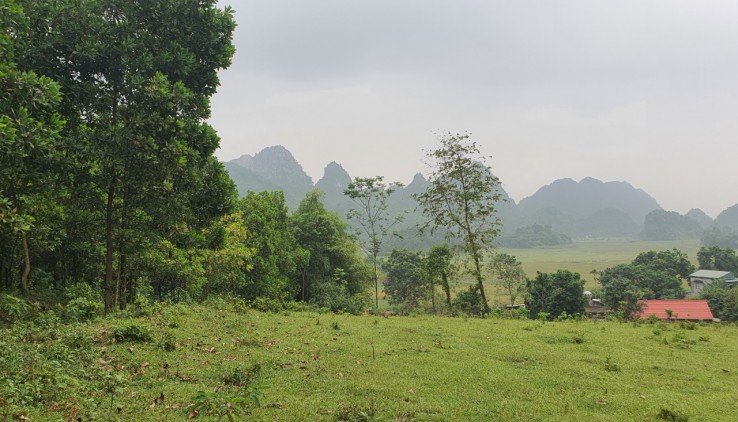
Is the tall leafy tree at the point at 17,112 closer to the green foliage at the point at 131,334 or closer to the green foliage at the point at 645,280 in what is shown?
the green foliage at the point at 131,334

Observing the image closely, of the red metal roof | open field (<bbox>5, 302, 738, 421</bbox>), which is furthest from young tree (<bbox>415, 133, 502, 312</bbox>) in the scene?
the red metal roof

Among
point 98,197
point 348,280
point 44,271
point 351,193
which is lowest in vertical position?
point 348,280

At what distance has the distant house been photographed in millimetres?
69938

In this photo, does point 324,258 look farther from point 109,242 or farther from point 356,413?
point 356,413

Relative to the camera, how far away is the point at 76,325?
10.9 meters

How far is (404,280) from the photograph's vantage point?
62406 millimetres

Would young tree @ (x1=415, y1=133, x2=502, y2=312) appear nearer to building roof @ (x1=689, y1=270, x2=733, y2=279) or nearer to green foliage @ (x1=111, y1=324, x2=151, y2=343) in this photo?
green foliage @ (x1=111, y1=324, x2=151, y2=343)

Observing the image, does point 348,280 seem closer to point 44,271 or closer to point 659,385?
point 44,271

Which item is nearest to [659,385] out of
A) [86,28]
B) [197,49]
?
[197,49]

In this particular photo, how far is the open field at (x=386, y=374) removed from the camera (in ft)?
22.1

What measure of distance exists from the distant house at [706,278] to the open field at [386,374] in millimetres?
73928

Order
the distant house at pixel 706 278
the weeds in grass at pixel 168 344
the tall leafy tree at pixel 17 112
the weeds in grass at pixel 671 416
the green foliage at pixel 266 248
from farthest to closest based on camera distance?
the distant house at pixel 706 278
the green foliage at pixel 266 248
the weeds in grass at pixel 168 344
the tall leafy tree at pixel 17 112
the weeds in grass at pixel 671 416

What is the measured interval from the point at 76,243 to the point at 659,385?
20265 mm

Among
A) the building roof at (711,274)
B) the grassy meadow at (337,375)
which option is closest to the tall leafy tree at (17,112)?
the grassy meadow at (337,375)
